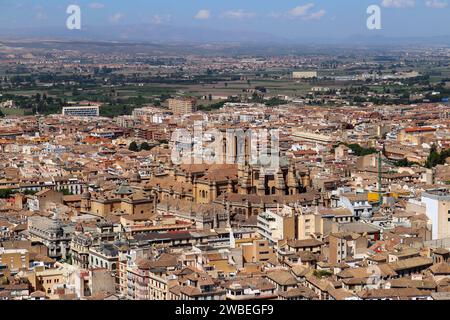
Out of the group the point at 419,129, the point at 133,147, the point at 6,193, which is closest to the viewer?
the point at 6,193

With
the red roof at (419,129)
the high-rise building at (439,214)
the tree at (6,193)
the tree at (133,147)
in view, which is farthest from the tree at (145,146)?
the high-rise building at (439,214)

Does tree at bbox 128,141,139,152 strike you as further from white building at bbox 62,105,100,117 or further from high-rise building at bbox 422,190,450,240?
high-rise building at bbox 422,190,450,240

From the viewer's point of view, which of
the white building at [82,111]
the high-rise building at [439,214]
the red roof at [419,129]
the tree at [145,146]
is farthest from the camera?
the white building at [82,111]

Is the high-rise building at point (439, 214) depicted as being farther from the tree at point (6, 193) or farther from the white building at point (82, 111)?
the white building at point (82, 111)

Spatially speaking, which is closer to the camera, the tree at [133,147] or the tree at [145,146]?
the tree at [133,147]

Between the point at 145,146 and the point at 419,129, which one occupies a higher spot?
the point at 419,129

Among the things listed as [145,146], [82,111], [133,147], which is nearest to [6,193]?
[133,147]

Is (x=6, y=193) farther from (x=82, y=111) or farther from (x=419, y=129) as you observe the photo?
(x=82, y=111)

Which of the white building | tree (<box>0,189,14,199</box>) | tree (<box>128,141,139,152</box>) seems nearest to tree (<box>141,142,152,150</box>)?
tree (<box>128,141,139,152</box>)

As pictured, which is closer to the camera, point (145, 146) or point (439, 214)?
point (439, 214)
